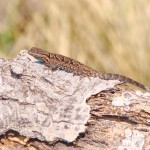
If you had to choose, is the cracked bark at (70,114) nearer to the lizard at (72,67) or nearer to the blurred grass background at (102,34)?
the lizard at (72,67)

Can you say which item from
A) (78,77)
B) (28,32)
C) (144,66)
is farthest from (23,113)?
(28,32)

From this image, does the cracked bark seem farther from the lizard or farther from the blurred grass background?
the blurred grass background

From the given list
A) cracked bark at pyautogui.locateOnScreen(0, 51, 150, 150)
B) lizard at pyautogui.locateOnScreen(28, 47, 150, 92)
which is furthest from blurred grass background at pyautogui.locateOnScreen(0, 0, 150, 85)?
cracked bark at pyautogui.locateOnScreen(0, 51, 150, 150)

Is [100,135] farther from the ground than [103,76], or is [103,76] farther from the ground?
[103,76]

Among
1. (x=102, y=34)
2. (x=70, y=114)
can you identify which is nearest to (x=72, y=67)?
(x=70, y=114)

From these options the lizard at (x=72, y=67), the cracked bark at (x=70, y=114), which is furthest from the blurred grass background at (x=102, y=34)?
the cracked bark at (x=70, y=114)

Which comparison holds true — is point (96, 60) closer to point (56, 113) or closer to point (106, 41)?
point (106, 41)
